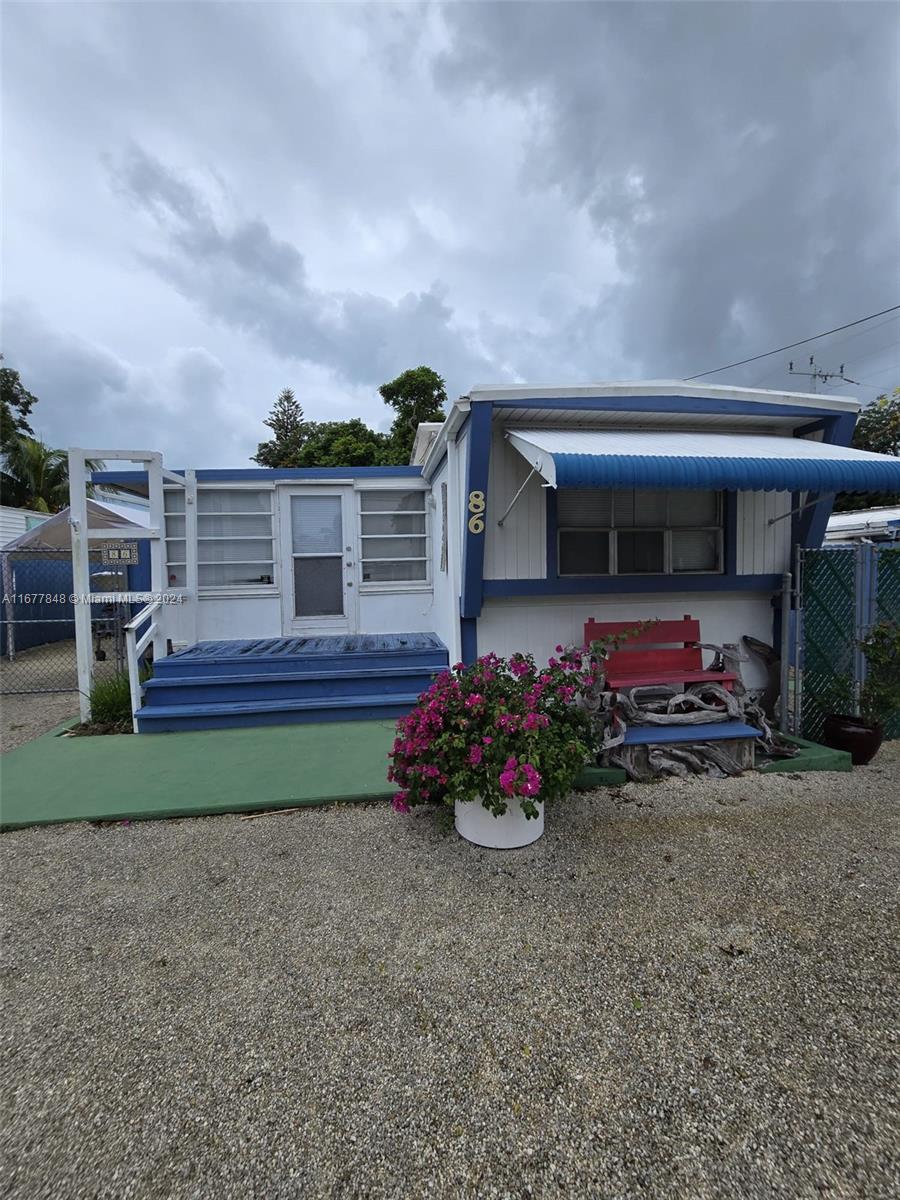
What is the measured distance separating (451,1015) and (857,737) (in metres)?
4.02

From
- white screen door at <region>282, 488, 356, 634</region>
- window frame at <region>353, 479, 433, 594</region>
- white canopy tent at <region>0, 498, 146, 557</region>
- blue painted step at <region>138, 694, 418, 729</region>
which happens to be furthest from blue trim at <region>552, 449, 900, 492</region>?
white canopy tent at <region>0, 498, 146, 557</region>

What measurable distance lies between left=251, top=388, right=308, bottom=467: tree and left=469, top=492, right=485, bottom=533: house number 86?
86.2 ft

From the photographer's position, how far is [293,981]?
1.97m

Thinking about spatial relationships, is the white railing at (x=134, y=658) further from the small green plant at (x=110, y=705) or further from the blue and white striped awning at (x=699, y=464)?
the blue and white striped awning at (x=699, y=464)

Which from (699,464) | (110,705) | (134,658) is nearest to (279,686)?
(134,658)

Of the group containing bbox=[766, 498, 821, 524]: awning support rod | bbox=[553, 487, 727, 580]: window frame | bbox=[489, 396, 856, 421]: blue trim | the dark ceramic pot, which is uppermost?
bbox=[489, 396, 856, 421]: blue trim

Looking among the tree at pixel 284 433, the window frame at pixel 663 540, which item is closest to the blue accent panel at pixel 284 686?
the window frame at pixel 663 540

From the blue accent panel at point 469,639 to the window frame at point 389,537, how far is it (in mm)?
2057

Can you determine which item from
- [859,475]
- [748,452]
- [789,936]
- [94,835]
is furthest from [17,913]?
[859,475]

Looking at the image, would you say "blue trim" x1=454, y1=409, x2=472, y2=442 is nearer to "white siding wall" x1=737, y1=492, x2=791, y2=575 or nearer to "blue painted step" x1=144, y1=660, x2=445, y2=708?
"blue painted step" x1=144, y1=660, x2=445, y2=708

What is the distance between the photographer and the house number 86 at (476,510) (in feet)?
13.7

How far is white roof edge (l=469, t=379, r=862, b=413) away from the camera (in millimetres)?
4031

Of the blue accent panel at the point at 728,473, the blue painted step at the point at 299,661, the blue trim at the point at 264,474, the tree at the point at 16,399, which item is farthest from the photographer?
the tree at the point at 16,399

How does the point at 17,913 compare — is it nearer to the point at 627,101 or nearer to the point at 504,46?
the point at 504,46
